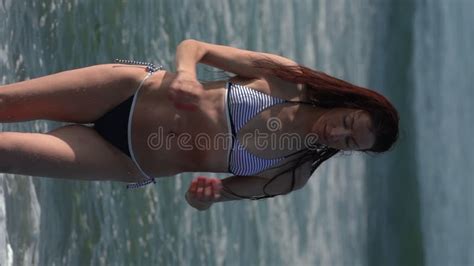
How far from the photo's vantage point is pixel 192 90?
2891 mm

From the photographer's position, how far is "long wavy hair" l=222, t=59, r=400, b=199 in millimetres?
2955

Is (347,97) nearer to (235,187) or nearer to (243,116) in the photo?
(243,116)

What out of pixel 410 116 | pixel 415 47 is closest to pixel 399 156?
pixel 410 116

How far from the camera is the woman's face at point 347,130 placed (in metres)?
2.90

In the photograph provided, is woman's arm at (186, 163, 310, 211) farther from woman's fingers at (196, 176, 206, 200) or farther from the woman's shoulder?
the woman's shoulder

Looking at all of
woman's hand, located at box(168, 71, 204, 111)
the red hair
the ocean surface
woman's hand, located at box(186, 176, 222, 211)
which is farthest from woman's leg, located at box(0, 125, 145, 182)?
the ocean surface

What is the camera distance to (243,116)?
304cm

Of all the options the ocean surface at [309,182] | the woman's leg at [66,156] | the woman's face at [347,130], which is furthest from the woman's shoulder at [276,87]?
the ocean surface at [309,182]

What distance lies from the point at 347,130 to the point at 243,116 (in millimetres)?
401

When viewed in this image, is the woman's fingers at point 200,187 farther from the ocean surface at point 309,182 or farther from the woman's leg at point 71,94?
the ocean surface at point 309,182

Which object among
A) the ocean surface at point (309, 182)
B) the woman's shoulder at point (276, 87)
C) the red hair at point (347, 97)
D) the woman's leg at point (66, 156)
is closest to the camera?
the woman's leg at point (66, 156)

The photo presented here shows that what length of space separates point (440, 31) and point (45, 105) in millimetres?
5934

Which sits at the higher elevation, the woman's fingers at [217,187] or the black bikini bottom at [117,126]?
the black bikini bottom at [117,126]

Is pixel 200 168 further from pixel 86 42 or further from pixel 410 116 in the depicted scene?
pixel 410 116
